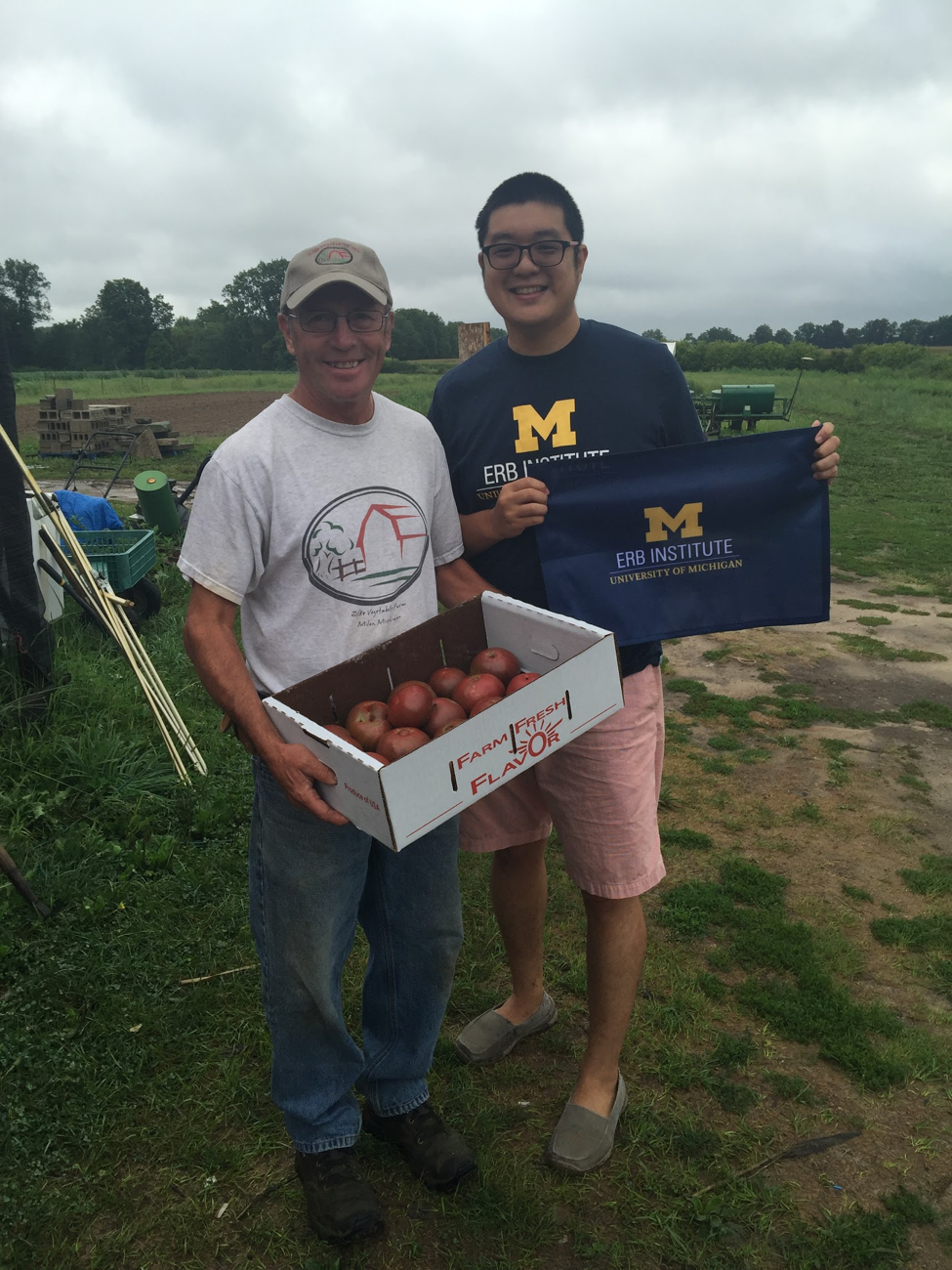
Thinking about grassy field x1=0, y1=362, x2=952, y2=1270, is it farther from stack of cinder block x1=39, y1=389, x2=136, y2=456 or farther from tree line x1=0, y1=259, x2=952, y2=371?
tree line x1=0, y1=259, x2=952, y2=371

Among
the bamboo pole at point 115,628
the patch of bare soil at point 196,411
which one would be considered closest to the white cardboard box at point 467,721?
the bamboo pole at point 115,628

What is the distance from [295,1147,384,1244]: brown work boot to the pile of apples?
1297mm

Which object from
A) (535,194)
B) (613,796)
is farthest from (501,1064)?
(535,194)

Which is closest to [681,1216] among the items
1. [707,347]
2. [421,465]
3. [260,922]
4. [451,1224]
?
[451,1224]

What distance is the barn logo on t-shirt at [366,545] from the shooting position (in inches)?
87.4

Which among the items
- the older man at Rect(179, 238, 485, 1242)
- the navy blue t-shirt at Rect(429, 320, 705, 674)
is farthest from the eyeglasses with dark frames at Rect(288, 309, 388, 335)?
the navy blue t-shirt at Rect(429, 320, 705, 674)

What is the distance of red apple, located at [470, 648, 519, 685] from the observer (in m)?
2.50

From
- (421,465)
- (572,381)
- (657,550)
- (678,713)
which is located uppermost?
(572,381)

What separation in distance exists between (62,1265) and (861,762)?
4.89m

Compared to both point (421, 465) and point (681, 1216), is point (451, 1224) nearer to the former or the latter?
point (681, 1216)

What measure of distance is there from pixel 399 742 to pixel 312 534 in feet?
1.88

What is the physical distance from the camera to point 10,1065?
3.06m

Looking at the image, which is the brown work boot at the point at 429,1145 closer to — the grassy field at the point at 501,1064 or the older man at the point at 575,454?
the grassy field at the point at 501,1064

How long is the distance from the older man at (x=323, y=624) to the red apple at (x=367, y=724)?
0.50 ft
